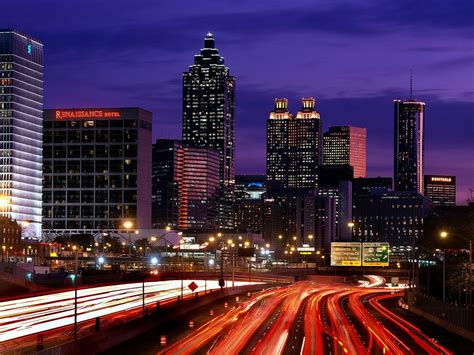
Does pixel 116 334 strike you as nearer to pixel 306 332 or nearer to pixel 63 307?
pixel 306 332

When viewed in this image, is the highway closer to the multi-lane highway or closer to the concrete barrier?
the concrete barrier

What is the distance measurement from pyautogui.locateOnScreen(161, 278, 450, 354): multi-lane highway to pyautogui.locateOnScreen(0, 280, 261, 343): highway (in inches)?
373

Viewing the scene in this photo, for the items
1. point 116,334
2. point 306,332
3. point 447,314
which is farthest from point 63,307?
point 447,314

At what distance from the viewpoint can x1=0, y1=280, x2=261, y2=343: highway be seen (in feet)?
231

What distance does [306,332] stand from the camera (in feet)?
251

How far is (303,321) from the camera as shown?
8969cm

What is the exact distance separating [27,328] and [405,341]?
86.0 ft

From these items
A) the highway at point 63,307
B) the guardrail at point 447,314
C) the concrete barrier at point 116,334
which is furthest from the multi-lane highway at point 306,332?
the highway at point 63,307

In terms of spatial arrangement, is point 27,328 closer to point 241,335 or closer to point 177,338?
point 177,338

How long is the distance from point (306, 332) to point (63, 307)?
25039 mm

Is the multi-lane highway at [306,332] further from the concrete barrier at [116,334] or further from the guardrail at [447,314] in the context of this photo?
the concrete barrier at [116,334]

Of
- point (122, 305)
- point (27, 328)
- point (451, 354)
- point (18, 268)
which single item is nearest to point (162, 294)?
point (122, 305)

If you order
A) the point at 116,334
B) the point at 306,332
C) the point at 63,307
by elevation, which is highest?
the point at 116,334

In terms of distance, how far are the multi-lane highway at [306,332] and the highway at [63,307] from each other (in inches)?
373
